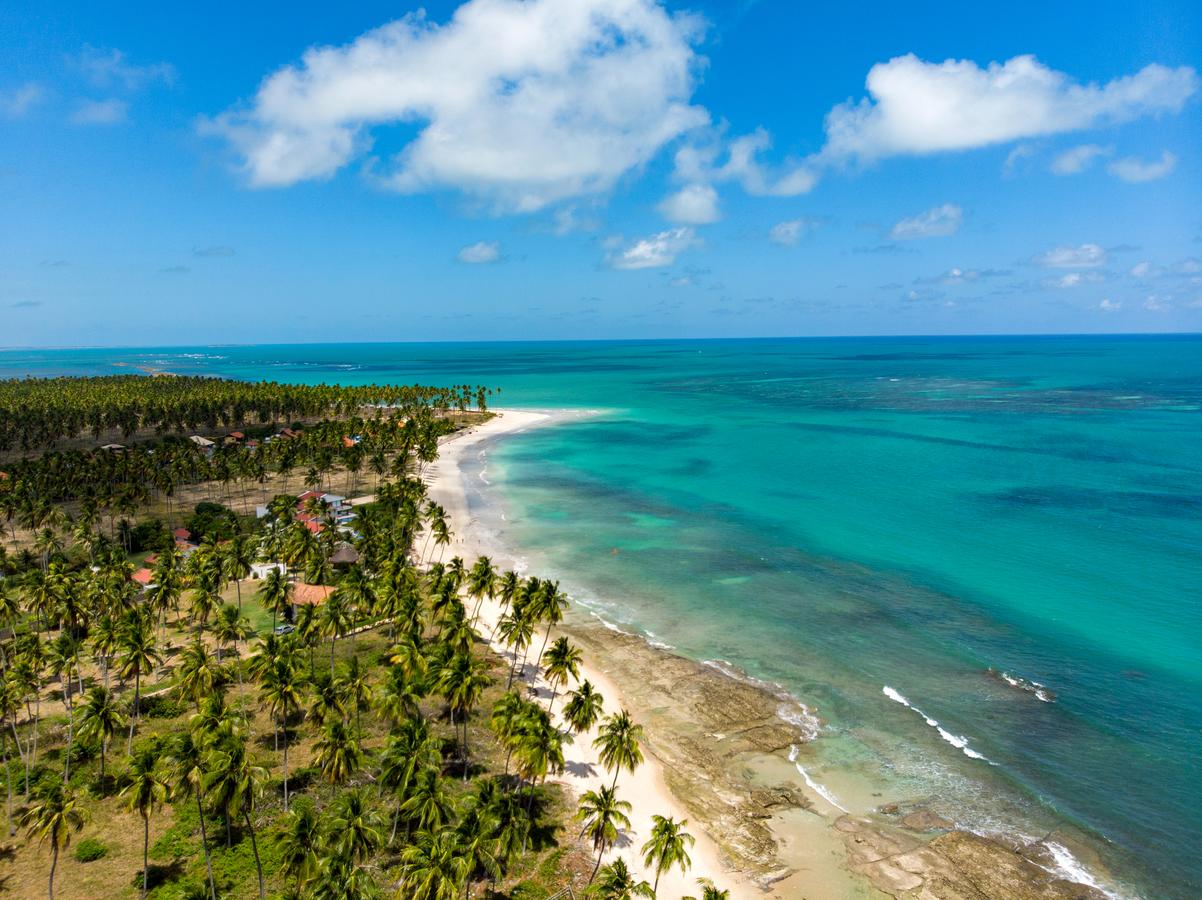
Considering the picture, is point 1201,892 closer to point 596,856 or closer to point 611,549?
point 596,856

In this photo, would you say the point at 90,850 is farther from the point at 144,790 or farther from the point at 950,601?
the point at 950,601

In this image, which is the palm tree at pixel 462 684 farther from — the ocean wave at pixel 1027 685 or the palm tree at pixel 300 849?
the ocean wave at pixel 1027 685

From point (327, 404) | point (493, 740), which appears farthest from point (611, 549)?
point (327, 404)

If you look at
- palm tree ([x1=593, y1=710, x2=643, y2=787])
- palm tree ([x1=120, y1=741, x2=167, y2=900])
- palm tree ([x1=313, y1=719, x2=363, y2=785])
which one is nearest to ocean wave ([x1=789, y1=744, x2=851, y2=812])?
palm tree ([x1=593, y1=710, x2=643, y2=787])

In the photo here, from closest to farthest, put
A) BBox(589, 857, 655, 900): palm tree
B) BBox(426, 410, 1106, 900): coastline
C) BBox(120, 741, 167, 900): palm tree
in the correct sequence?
BBox(589, 857, 655, 900): palm tree, BBox(120, 741, 167, 900): palm tree, BBox(426, 410, 1106, 900): coastline

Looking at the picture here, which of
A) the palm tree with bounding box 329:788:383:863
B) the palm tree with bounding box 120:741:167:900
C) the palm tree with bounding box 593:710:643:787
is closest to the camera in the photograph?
the palm tree with bounding box 329:788:383:863

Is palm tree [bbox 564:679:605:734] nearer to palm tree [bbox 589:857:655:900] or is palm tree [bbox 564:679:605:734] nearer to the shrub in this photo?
palm tree [bbox 589:857:655:900]
